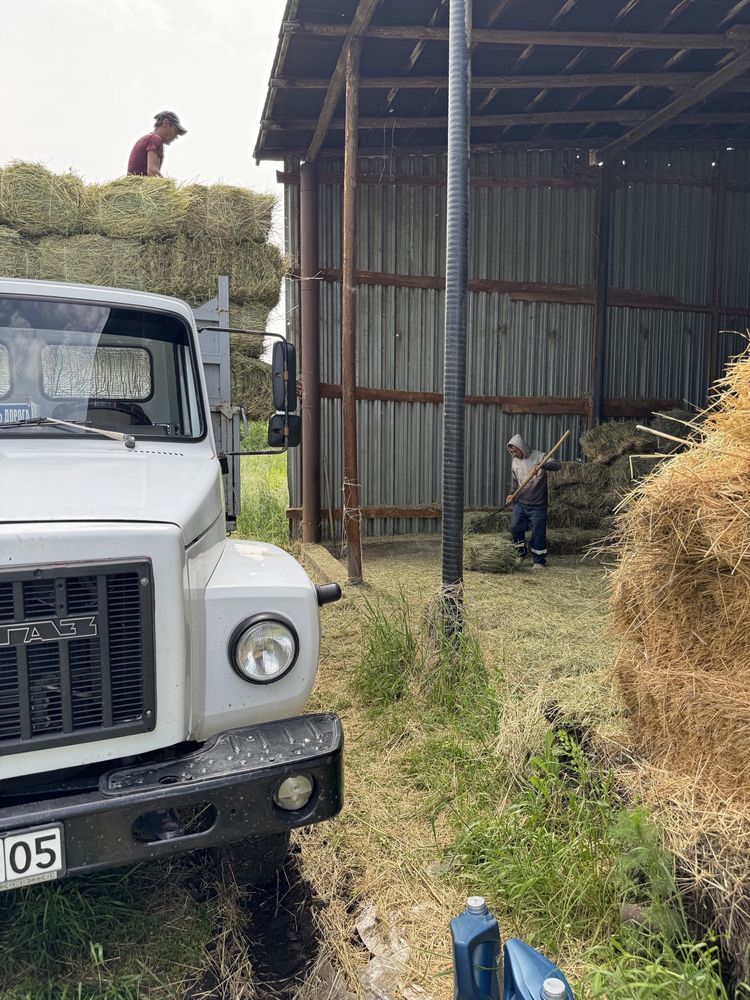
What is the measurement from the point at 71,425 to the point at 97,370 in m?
0.50

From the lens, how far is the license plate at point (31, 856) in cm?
198

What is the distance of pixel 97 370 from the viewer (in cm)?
354

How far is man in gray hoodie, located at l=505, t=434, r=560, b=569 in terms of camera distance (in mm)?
8266

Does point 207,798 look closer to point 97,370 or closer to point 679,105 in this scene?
point 97,370

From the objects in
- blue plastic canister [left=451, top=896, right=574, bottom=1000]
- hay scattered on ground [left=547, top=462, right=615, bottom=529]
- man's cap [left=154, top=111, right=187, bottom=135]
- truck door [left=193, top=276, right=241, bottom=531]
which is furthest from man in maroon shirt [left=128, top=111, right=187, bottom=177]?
blue plastic canister [left=451, top=896, right=574, bottom=1000]

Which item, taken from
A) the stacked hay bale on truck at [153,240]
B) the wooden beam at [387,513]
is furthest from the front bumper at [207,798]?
the wooden beam at [387,513]

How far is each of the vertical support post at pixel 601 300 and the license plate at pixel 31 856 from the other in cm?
980

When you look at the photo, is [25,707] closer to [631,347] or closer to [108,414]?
[108,414]

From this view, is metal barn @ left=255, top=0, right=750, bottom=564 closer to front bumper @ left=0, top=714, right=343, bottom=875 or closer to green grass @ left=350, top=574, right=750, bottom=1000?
green grass @ left=350, top=574, right=750, bottom=1000

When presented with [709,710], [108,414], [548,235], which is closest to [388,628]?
[108,414]

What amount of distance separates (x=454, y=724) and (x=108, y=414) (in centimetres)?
240

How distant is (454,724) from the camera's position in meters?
3.86

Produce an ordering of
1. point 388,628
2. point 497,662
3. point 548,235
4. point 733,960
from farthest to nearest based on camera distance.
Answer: point 548,235 < point 388,628 < point 497,662 < point 733,960

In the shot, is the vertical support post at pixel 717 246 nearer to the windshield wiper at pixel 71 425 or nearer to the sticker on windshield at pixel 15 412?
the windshield wiper at pixel 71 425
